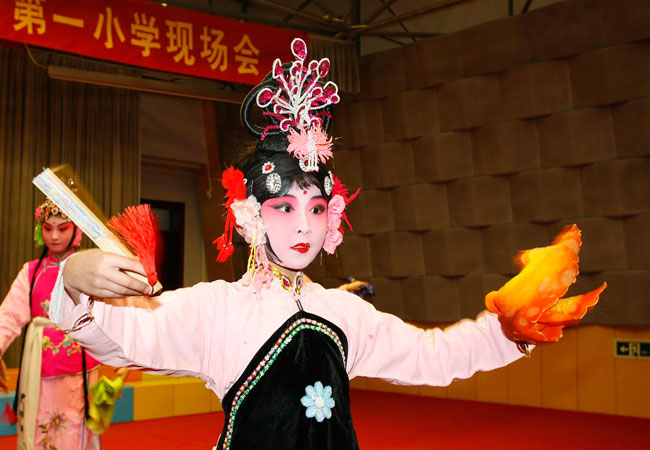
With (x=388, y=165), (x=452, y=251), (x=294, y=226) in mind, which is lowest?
(x=294, y=226)

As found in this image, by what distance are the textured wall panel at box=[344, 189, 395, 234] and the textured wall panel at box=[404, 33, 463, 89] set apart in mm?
1014

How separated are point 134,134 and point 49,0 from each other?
2.54 meters

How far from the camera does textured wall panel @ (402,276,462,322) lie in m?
5.96

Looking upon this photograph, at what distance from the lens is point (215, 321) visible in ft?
4.67

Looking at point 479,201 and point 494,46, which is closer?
point 494,46

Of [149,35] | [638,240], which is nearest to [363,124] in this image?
[149,35]

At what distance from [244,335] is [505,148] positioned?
14.7 ft

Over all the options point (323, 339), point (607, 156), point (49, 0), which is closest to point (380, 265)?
point (607, 156)

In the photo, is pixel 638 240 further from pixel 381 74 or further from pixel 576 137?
pixel 381 74

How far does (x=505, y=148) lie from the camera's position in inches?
217

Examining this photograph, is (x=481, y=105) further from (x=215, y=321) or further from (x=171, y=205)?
(x=215, y=321)

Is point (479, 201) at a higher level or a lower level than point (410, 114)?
lower

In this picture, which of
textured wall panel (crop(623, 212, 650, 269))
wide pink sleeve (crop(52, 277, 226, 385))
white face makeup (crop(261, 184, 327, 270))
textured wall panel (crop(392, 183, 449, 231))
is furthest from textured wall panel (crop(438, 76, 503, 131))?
wide pink sleeve (crop(52, 277, 226, 385))

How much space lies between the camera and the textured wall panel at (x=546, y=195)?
205 inches
